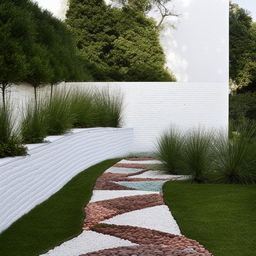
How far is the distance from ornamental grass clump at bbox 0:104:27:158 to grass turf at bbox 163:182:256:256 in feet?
4.84

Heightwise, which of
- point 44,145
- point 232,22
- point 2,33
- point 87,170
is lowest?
point 87,170

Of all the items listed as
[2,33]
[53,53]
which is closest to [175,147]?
[2,33]

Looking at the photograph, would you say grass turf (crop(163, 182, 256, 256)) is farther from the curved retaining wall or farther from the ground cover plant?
the ground cover plant

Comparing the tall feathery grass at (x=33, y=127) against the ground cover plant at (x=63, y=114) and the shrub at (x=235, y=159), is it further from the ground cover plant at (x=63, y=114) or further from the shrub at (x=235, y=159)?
the shrub at (x=235, y=159)

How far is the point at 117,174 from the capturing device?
22.3 ft

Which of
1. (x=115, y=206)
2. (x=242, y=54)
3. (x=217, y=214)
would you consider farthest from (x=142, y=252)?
(x=242, y=54)

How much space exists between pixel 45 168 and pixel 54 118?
1451 mm

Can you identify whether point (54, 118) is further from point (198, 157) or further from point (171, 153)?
point (198, 157)

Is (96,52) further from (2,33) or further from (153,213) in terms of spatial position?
(153,213)

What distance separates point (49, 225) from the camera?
14.1 feet

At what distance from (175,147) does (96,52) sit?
11209 mm

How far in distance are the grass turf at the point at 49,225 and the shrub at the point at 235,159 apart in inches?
60.9

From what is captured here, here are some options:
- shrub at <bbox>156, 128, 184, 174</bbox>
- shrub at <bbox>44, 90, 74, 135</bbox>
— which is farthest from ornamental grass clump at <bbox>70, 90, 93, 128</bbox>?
shrub at <bbox>156, 128, 184, 174</bbox>

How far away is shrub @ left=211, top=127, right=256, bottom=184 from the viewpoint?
20.1ft
